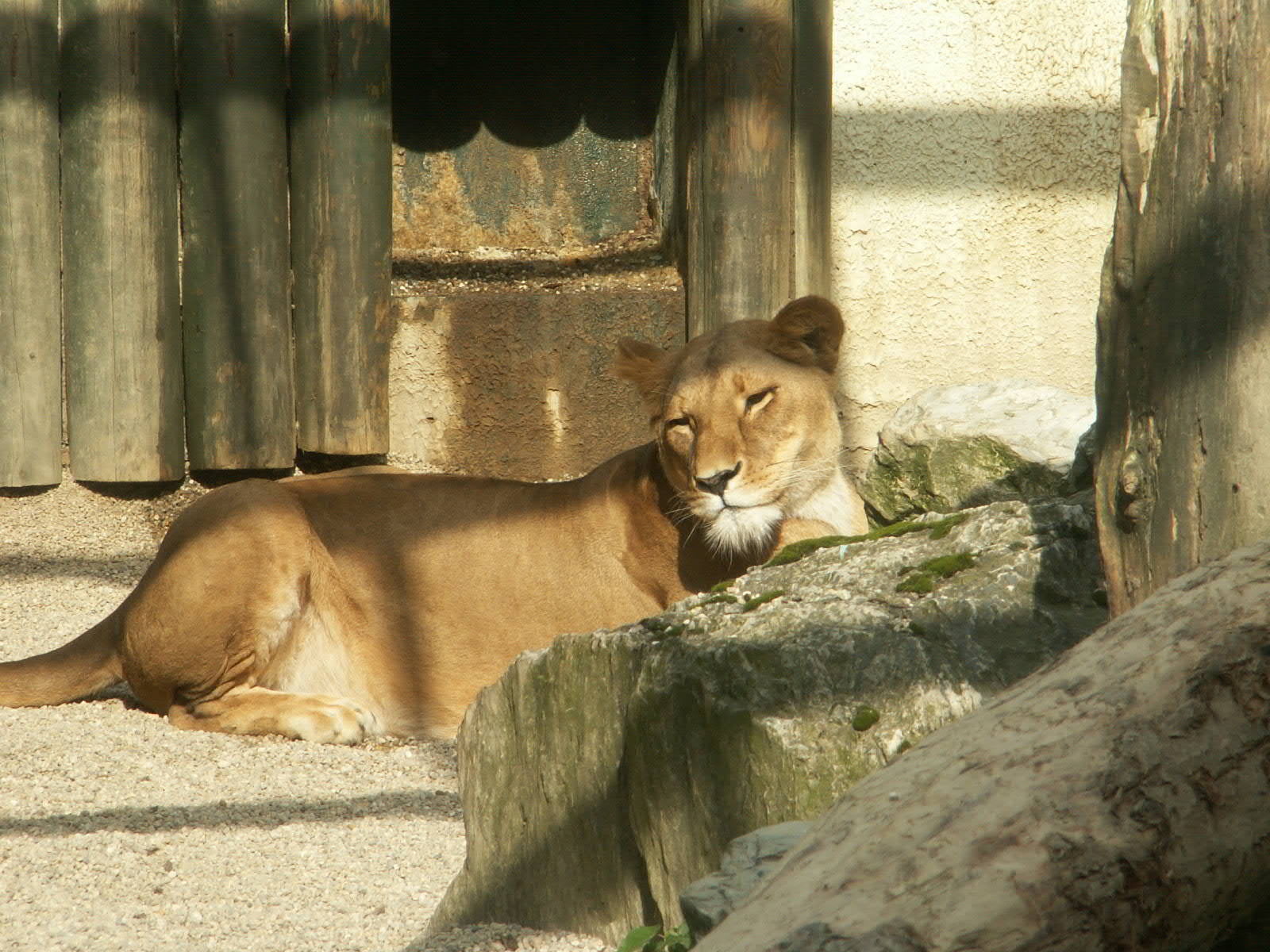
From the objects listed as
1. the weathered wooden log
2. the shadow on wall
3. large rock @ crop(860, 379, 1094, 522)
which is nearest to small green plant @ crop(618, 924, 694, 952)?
the weathered wooden log

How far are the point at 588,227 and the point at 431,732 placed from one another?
3538 mm

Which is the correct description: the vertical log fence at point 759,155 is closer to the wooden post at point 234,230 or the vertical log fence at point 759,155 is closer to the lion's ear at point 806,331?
the lion's ear at point 806,331

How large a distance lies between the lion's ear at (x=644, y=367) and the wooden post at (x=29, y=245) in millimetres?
2778

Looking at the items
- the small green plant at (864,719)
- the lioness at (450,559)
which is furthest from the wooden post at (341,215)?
the small green plant at (864,719)

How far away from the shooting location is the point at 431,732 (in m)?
5.36

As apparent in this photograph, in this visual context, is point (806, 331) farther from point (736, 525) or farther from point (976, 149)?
point (976, 149)

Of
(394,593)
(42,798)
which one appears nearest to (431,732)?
(394,593)

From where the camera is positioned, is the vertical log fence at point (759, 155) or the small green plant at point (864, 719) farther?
the vertical log fence at point (759, 155)

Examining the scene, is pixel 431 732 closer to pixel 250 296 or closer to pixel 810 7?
pixel 250 296

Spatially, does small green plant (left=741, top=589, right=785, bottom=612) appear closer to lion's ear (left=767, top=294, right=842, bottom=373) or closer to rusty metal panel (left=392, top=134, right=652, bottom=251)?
lion's ear (left=767, top=294, right=842, bottom=373)

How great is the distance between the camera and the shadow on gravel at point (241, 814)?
3.84 m

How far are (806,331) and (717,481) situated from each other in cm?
67

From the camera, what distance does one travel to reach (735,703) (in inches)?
103

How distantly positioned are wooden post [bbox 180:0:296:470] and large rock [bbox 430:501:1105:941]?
12.2 feet
